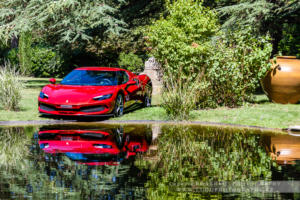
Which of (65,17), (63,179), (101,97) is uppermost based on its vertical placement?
(65,17)

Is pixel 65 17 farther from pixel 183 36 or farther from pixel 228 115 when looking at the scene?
pixel 228 115

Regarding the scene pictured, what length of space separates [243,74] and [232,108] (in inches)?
45.3

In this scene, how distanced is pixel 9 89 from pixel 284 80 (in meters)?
8.70

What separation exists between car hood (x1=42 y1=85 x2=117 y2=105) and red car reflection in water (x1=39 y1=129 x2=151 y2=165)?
78.6 inches

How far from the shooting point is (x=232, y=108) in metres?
15.4

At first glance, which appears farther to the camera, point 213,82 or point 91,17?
point 91,17

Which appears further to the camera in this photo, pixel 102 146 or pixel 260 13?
pixel 260 13

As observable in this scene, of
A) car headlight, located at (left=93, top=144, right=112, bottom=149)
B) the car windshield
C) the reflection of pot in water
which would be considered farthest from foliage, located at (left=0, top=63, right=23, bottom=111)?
the reflection of pot in water

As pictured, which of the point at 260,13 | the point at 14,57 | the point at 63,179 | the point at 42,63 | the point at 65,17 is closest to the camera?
the point at 63,179

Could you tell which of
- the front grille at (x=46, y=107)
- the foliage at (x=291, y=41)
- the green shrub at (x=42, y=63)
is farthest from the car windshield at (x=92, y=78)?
the green shrub at (x=42, y=63)

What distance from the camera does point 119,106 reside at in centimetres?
1389

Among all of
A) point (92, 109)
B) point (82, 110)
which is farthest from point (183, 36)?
point (82, 110)

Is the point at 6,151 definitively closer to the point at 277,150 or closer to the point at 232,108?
the point at 277,150

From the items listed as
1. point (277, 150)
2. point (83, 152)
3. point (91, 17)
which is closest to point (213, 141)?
point (277, 150)
